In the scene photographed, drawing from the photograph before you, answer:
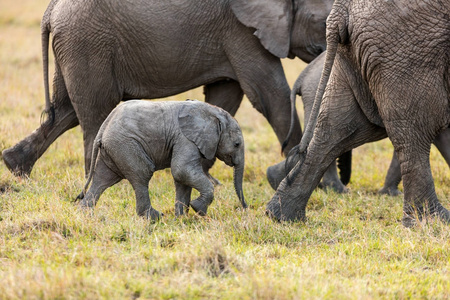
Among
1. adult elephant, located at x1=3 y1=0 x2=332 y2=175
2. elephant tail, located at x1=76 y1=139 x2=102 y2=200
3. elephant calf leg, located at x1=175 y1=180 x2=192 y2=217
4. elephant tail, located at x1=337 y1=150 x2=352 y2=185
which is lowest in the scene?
elephant tail, located at x1=337 y1=150 x2=352 y2=185

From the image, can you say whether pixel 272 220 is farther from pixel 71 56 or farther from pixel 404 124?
pixel 71 56

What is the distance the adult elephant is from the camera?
263 inches

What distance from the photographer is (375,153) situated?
910cm

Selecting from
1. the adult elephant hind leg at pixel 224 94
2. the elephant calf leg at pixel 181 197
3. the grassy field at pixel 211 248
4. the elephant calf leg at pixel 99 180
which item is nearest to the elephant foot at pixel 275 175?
the grassy field at pixel 211 248

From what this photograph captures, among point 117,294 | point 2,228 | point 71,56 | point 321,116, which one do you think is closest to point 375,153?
point 321,116

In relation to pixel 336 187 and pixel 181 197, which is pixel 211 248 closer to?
pixel 181 197

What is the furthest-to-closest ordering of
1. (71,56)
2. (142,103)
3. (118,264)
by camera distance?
(71,56), (142,103), (118,264)

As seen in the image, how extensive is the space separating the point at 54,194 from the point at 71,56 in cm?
154

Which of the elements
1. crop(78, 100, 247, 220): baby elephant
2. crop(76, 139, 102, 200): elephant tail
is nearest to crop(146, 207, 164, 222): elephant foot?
crop(78, 100, 247, 220): baby elephant

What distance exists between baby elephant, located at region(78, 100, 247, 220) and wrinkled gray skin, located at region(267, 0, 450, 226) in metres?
0.73

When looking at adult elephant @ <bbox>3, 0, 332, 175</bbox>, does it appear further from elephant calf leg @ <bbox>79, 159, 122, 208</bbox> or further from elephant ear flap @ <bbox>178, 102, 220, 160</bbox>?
elephant ear flap @ <bbox>178, 102, 220, 160</bbox>

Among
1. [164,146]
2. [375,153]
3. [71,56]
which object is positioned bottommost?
[375,153]

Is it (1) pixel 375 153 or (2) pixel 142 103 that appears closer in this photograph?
(2) pixel 142 103

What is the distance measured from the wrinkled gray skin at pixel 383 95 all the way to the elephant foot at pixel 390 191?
1.55 meters
